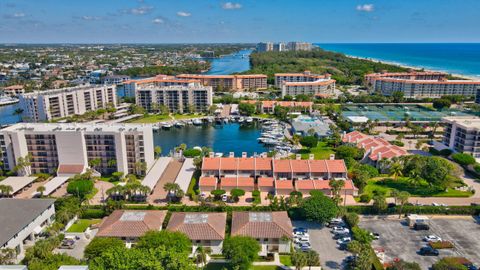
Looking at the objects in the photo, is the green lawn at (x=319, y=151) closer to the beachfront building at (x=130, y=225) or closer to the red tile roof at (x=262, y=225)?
the red tile roof at (x=262, y=225)

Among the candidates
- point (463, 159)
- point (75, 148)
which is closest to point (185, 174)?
point (75, 148)

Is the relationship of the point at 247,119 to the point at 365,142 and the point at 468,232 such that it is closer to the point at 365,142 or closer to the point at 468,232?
the point at 365,142

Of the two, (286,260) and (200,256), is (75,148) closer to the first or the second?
(200,256)

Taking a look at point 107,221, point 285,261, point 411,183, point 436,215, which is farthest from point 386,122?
point 107,221

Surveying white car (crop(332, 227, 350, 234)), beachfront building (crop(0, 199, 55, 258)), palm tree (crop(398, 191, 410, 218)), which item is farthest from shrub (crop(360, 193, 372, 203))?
beachfront building (crop(0, 199, 55, 258))

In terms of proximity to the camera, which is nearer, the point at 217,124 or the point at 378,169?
the point at 378,169

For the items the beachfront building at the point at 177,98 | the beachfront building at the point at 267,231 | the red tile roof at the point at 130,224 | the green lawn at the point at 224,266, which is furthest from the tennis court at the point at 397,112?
the red tile roof at the point at 130,224

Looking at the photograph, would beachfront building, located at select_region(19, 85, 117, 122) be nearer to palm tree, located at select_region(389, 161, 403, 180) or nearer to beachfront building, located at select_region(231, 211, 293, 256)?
beachfront building, located at select_region(231, 211, 293, 256)
